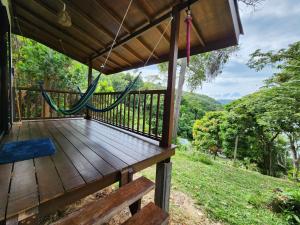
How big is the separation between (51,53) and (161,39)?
4556 millimetres

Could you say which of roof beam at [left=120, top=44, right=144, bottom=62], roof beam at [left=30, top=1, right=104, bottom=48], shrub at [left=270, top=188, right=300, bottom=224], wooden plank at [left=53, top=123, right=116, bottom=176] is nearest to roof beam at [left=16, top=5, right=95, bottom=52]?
roof beam at [left=30, top=1, right=104, bottom=48]

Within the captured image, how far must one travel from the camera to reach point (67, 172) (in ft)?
4.75

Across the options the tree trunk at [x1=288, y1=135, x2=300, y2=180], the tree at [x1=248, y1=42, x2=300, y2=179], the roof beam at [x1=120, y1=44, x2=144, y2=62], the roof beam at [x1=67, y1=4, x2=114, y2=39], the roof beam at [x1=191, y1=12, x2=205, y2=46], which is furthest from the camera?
the tree trunk at [x1=288, y1=135, x2=300, y2=180]

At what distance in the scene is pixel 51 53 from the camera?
5.44 metres

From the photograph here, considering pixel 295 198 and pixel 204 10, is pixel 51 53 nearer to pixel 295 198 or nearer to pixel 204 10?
pixel 204 10

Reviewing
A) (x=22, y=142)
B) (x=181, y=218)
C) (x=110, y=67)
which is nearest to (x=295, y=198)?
(x=181, y=218)

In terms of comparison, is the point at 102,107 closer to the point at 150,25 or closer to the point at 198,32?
the point at 150,25

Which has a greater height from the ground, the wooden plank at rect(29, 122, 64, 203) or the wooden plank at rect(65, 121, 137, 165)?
the wooden plank at rect(65, 121, 137, 165)

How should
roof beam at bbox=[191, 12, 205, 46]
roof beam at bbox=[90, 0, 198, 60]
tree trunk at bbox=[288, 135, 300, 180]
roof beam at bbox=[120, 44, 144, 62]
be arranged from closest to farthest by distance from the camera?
roof beam at bbox=[90, 0, 198, 60]
roof beam at bbox=[191, 12, 205, 46]
roof beam at bbox=[120, 44, 144, 62]
tree trunk at bbox=[288, 135, 300, 180]

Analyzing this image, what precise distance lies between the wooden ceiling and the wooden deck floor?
1.74m

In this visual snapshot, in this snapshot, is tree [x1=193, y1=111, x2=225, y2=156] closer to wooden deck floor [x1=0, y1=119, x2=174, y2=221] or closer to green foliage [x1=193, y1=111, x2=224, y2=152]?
green foliage [x1=193, y1=111, x2=224, y2=152]

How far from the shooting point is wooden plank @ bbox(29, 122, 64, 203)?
1.13 meters

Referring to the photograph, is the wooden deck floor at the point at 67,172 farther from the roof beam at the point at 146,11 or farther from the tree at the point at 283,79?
the tree at the point at 283,79

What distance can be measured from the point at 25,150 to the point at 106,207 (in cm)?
144
